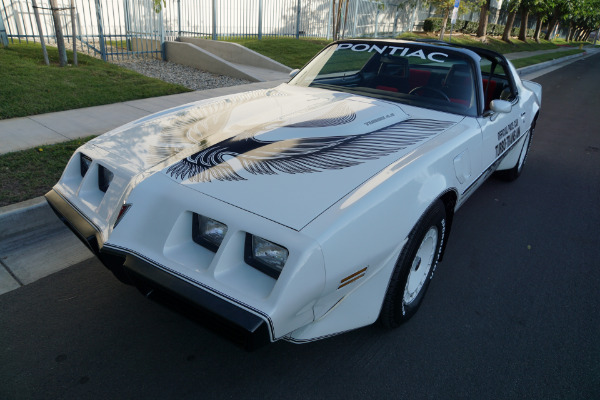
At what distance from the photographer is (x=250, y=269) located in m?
1.82

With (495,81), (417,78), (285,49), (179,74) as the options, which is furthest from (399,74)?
(285,49)

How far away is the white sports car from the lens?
175 cm

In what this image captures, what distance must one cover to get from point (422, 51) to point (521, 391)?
270 cm

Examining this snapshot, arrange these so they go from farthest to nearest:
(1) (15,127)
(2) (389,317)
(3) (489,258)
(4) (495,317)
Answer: (1) (15,127) < (3) (489,258) < (4) (495,317) < (2) (389,317)

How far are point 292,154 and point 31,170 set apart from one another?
2.98 m

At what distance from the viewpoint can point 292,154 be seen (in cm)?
236

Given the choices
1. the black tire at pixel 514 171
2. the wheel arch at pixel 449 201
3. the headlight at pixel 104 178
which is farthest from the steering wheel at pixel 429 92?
the headlight at pixel 104 178

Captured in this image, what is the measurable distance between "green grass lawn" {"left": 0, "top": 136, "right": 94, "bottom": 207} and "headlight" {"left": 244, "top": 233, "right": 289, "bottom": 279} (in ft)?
8.38

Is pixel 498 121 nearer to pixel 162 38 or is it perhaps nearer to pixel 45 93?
pixel 45 93

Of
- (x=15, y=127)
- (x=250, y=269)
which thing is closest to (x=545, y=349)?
(x=250, y=269)

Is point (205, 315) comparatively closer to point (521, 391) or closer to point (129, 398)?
point (129, 398)

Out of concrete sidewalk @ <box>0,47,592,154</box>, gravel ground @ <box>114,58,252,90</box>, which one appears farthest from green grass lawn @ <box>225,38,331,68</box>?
concrete sidewalk @ <box>0,47,592,154</box>

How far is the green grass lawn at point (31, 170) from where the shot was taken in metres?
3.52

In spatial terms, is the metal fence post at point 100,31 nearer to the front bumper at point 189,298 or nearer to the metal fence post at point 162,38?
the metal fence post at point 162,38
